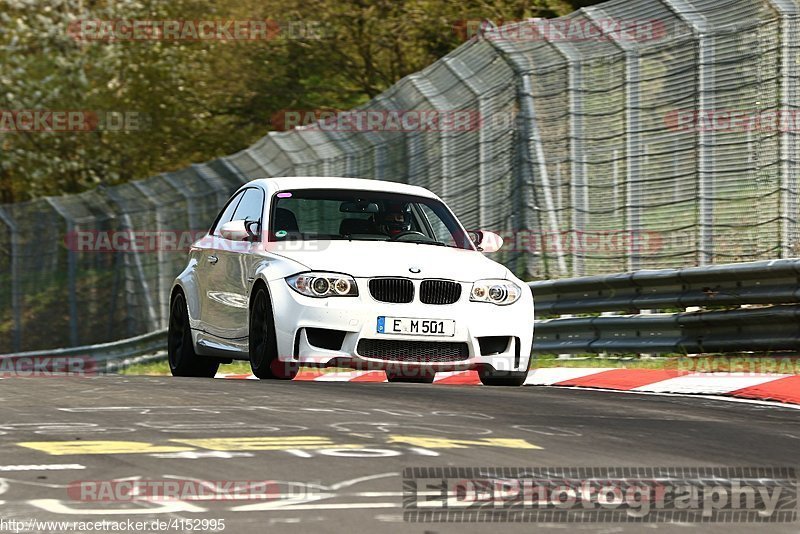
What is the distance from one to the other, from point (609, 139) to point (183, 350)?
4698 millimetres

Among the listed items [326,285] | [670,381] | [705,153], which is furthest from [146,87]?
[326,285]

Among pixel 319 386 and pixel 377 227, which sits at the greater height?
pixel 377 227

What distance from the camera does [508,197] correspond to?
1730 cm

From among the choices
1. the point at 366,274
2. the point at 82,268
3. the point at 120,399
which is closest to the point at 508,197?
the point at 366,274

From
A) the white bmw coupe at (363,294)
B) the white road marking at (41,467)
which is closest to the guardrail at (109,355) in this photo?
the white bmw coupe at (363,294)

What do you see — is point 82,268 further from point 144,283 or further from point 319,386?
point 319,386

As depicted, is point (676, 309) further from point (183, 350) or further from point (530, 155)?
point (183, 350)

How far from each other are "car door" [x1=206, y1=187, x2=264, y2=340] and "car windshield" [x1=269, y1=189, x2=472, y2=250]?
0.72 ft

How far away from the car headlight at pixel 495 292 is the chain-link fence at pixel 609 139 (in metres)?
2.90

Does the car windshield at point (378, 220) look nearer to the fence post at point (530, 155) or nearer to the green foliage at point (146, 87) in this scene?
the fence post at point (530, 155)

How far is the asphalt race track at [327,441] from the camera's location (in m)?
5.48

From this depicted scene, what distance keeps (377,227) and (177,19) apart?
32.4 metres

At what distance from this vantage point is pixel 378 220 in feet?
40.1

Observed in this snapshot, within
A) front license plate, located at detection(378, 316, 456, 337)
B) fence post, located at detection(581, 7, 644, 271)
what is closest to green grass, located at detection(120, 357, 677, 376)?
fence post, located at detection(581, 7, 644, 271)
